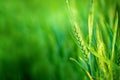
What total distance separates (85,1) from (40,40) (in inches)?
15.8

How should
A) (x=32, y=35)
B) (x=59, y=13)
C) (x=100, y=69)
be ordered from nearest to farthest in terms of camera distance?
(x=100, y=69)
(x=32, y=35)
(x=59, y=13)

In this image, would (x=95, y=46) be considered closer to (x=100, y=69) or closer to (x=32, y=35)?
(x=100, y=69)

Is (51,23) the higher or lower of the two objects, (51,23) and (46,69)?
the higher

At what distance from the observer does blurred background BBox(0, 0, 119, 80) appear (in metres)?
1.05

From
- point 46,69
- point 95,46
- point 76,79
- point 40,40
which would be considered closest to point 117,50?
point 95,46

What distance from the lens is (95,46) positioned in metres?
0.86

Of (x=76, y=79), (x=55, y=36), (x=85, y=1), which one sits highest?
(x=85, y=1)

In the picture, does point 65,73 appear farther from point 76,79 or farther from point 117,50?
point 117,50

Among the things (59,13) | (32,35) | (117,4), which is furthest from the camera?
(59,13)

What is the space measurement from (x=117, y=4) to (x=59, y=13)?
366 millimetres

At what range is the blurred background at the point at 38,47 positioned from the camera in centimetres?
105

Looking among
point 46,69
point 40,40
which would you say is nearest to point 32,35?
point 40,40

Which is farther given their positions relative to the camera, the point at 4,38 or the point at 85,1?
the point at 85,1

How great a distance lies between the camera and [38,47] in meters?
→ 1.21
